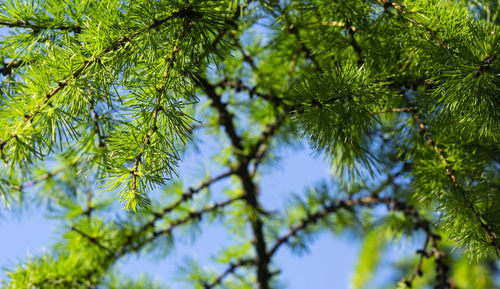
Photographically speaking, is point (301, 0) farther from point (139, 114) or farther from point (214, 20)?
point (139, 114)

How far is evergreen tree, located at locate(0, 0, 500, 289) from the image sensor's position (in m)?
0.44

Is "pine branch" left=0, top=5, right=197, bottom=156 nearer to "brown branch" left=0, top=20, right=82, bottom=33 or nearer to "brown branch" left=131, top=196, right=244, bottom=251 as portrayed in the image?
"brown branch" left=0, top=20, right=82, bottom=33

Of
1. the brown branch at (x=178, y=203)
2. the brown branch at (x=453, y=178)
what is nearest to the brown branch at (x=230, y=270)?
the brown branch at (x=178, y=203)

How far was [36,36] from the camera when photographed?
0.52 meters

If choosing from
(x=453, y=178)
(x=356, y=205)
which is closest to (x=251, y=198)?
Answer: (x=356, y=205)

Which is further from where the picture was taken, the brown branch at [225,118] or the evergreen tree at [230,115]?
the brown branch at [225,118]

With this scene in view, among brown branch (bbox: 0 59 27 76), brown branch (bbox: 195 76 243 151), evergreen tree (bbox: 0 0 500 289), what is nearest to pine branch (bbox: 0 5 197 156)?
evergreen tree (bbox: 0 0 500 289)

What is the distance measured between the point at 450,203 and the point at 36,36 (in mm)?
528

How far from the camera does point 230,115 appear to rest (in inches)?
34.4

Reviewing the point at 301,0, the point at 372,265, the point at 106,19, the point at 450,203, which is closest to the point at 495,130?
the point at 450,203

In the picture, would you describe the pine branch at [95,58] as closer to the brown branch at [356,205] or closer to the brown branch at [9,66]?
the brown branch at [9,66]

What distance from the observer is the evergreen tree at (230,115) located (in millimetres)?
439

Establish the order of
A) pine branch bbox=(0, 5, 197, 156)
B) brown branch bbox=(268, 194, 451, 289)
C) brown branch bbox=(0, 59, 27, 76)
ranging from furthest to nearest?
brown branch bbox=(268, 194, 451, 289) < brown branch bbox=(0, 59, 27, 76) < pine branch bbox=(0, 5, 197, 156)

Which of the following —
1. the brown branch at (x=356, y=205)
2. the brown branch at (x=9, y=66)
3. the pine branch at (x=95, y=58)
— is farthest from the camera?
the brown branch at (x=356, y=205)
